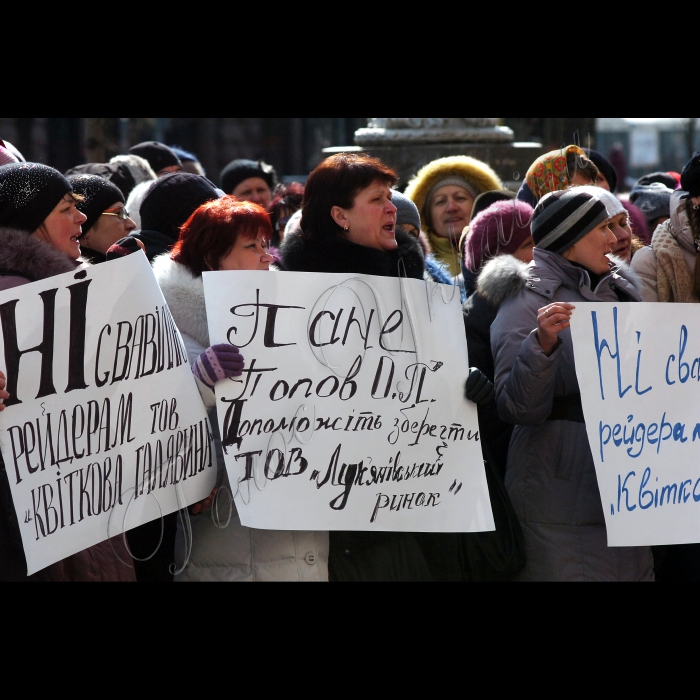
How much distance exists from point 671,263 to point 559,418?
0.85 metres

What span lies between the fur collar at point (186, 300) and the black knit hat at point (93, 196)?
2.59 ft

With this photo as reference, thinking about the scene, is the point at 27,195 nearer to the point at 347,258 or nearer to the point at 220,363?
the point at 220,363

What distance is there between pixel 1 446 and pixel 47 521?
0.25m

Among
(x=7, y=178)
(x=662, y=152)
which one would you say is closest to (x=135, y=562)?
(x=7, y=178)

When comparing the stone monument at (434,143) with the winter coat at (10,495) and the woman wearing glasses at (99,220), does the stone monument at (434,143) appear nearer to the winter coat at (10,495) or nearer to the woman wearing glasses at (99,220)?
the woman wearing glasses at (99,220)

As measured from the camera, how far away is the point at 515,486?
10.8ft

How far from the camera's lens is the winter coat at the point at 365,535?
314cm

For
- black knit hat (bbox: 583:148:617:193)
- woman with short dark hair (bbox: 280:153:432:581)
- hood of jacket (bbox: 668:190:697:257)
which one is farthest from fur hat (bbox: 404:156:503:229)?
woman with short dark hair (bbox: 280:153:432:581)

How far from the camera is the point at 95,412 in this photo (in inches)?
116

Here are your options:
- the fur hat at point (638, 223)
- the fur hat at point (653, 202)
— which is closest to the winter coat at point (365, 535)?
the fur hat at point (638, 223)

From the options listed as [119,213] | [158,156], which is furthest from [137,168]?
[119,213]

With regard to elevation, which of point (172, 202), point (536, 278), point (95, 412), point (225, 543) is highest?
point (172, 202)

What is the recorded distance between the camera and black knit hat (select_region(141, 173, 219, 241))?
3756mm

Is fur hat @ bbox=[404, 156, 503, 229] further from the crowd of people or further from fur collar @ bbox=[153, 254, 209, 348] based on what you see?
fur collar @ bbox=[153, 254, 209, 348]
